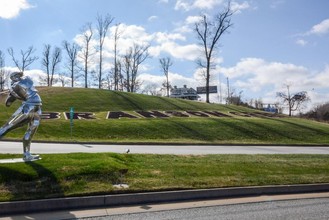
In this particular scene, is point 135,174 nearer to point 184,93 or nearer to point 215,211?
point 215,211

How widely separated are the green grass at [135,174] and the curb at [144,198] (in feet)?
1.07

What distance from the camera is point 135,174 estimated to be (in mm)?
10164

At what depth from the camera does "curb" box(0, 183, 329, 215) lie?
7523 millimetres

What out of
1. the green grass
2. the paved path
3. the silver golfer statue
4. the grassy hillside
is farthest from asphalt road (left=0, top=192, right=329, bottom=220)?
the grassy hillside

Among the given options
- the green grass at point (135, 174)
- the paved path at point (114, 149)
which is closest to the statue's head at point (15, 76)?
the green grass at point (135, 174)

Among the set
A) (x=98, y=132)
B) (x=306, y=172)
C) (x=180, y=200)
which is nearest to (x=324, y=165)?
(x=306, y=172)

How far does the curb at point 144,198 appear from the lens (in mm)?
7523

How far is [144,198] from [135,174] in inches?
69.0

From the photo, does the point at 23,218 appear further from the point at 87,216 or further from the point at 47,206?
the point at 87,216

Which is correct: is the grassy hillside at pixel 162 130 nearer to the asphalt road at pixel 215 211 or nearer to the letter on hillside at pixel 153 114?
the letter on hillside at pixel 153 114

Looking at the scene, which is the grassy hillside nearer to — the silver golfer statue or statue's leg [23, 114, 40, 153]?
statue's leg [23, 114, 40, 153]

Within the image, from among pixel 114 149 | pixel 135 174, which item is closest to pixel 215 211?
pixel 135 174

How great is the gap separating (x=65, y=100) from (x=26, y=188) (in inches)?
1376

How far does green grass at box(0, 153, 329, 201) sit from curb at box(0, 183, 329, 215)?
33cm
